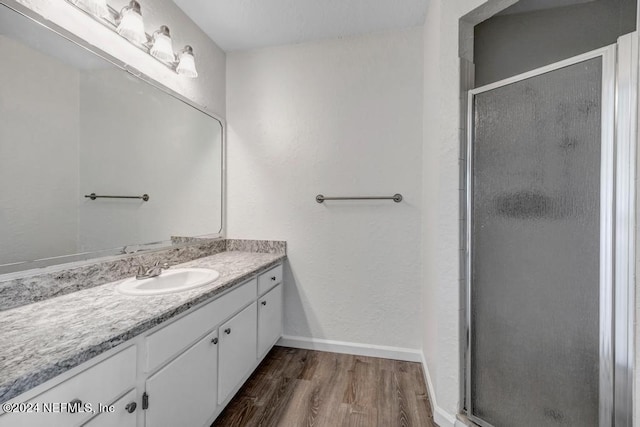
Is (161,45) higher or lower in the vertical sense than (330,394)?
higher

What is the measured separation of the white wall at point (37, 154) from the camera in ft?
3.15

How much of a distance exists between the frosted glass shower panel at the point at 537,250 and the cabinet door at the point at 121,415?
1.40 meters

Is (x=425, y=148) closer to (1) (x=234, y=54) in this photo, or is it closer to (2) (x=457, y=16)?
(2) (x=457, y=16)

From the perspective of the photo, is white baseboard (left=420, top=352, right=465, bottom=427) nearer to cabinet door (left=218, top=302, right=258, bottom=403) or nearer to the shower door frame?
the shower door frame

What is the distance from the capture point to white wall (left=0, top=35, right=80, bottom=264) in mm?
960

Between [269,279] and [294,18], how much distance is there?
173cm

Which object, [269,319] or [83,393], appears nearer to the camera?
[83,393]

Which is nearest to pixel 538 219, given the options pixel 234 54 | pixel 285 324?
pixel 285 324

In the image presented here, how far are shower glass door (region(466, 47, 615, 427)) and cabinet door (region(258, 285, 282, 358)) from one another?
1.16 m

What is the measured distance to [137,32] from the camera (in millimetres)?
1325

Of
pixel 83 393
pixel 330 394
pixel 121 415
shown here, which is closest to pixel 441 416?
pixel 330 394

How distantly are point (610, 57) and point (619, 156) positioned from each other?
1.10 ft

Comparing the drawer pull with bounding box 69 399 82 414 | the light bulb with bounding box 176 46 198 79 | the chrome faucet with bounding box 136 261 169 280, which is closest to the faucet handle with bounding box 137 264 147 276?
the chrome faucet with bounding box 136 261 169 280

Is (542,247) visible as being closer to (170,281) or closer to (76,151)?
(170,281)
